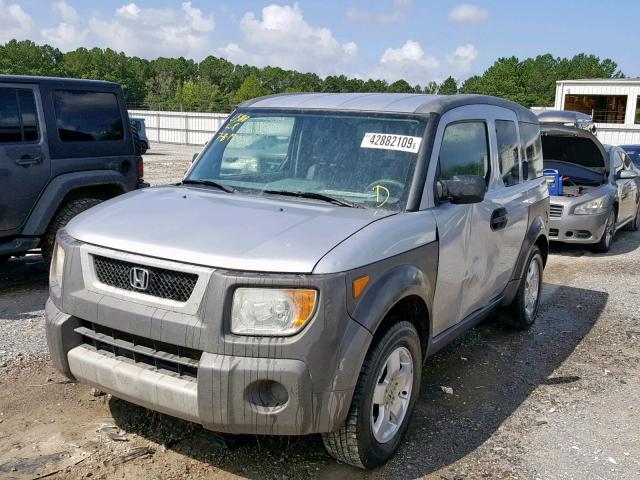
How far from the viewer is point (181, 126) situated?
3725 centimetres

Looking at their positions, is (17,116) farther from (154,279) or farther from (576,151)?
(576,151)

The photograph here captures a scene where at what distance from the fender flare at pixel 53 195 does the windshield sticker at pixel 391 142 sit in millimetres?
3965

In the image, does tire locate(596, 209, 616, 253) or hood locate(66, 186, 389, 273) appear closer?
hood locate(66, 186, 389, 273)

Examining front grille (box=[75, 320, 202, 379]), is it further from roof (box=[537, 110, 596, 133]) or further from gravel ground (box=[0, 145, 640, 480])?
roof (box=[537, 110, 596, 133])

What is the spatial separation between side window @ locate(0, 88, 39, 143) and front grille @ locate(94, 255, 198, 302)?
12.7 feet

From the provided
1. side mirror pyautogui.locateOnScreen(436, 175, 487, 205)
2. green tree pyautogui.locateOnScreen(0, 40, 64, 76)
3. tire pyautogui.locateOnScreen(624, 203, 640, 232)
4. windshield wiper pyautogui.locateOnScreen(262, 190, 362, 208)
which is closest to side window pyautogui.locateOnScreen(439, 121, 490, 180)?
side mirror pyautogui.locateOnScreen(436, 175, 487, 205)

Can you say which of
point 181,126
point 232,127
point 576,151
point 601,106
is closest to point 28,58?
point 181,126

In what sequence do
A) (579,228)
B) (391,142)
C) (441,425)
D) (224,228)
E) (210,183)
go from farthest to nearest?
1. (579,228)
2. (210,183)
3. (441,425)
4. (391,142)
5. (224,228)

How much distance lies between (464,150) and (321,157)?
106cm

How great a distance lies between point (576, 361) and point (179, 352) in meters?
3.73

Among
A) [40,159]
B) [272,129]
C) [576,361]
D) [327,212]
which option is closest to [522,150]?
[576,361]

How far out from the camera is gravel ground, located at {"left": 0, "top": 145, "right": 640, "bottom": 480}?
11.1ft

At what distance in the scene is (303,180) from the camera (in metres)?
3.96

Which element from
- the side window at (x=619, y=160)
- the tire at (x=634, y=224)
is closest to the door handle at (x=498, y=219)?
the side window at (x=619, y=160)
